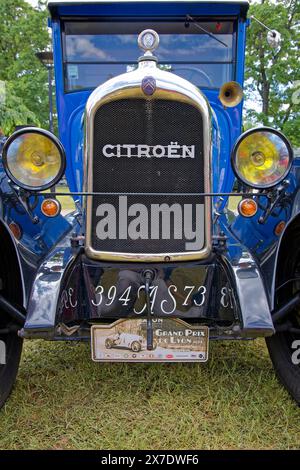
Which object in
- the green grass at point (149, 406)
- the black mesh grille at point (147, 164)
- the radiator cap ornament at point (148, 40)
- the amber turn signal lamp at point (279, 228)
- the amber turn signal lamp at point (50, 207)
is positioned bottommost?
the green grass at point (149, 406)

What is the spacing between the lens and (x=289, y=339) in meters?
2.67

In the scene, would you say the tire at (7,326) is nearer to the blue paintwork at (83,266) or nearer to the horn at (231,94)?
the blue paintwork at (83,266)

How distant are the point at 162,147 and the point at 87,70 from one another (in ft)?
5.79

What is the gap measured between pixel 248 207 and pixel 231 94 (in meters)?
1.32

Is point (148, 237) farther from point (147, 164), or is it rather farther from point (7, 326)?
point (7, 326)

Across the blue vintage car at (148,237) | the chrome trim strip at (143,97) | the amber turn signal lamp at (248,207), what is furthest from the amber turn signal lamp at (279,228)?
the chrome trim strip at (143,97)

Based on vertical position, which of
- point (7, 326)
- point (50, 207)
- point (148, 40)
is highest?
point (148, 40)

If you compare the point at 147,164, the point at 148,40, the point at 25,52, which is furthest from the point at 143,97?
the point at 25,52

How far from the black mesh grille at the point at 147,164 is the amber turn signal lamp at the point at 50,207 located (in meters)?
0.32

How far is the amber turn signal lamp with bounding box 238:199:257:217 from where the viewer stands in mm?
2396

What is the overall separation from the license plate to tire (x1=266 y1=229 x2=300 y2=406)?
0.62 meters

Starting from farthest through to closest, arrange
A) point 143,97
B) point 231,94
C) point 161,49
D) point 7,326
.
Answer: point 161,49
point 231,94
point 7,326
point 143,97

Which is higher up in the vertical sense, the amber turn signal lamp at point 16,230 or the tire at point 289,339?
the amber turn signal lamp at point 16,230

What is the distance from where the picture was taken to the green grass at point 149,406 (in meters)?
2.21
